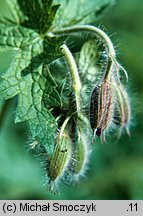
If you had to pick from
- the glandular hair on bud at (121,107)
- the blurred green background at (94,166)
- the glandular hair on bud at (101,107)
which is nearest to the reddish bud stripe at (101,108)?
the glandular hair on bud at (101,107)

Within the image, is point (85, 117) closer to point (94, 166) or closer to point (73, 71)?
point (73, 71)

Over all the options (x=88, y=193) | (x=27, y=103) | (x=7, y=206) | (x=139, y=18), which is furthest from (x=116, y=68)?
(x=139, y=18)

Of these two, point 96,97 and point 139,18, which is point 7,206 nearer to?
point 96,97

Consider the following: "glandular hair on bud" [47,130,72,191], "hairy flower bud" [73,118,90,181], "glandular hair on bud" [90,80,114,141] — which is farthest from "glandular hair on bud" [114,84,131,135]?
"glandular hair on bud" [47,130,72,191]

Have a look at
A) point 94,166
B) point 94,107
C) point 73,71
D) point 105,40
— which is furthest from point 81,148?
point 94,166

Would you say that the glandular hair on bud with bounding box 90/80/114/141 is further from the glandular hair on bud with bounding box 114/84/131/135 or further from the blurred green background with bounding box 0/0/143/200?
the blurred green background with bounding box 0/0/143/200

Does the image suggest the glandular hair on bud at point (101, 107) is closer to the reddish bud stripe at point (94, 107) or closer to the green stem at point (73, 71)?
the reddish bud stripe at point (94, 107)
